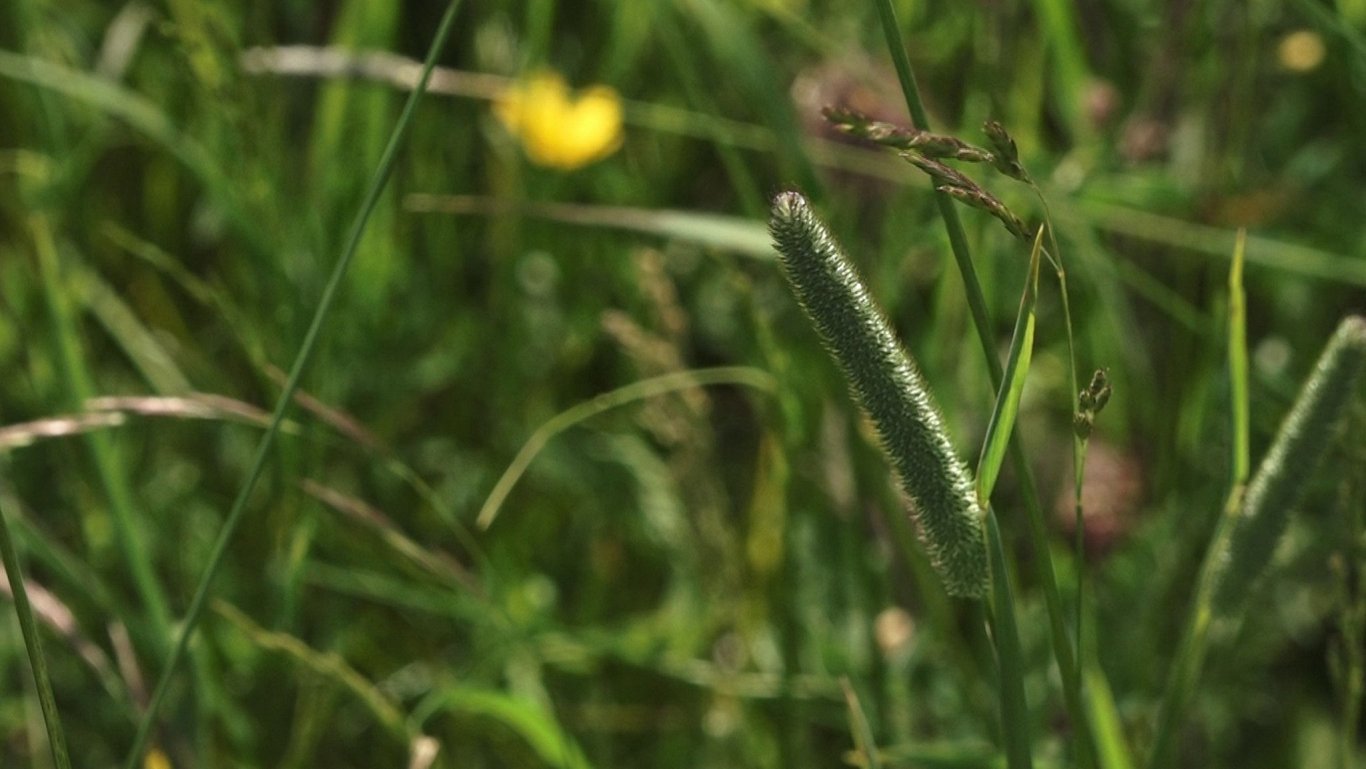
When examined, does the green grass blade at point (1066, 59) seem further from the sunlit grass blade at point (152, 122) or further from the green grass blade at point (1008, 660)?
the green grass blade at point (1008, 660)

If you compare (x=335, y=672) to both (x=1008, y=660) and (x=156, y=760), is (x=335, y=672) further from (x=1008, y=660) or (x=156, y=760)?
(x=1008, y=660)

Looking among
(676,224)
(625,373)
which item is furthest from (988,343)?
(625,373)

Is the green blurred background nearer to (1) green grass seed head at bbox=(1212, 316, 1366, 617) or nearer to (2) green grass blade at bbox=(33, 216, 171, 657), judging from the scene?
(2) green grass blade at bbox=(33, 216, 171, 657)

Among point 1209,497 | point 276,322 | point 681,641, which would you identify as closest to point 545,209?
point 276,322

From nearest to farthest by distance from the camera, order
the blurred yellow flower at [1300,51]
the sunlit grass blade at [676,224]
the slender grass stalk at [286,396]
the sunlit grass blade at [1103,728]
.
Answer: the slender grass stalk at [286,396] < the sunlit grass blade at [1103,728] < the sunlit grass blade at [676,224] < the blurred yellow flower at [1300,51]

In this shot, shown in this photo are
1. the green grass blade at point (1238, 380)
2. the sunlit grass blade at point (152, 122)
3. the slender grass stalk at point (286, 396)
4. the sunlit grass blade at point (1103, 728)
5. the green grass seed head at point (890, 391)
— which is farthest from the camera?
the sunlit grass blade at point (152, 122)

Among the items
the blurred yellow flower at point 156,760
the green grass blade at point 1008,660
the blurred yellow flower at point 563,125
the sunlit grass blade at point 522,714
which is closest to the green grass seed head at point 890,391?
the green grass blade at point 1008,660
